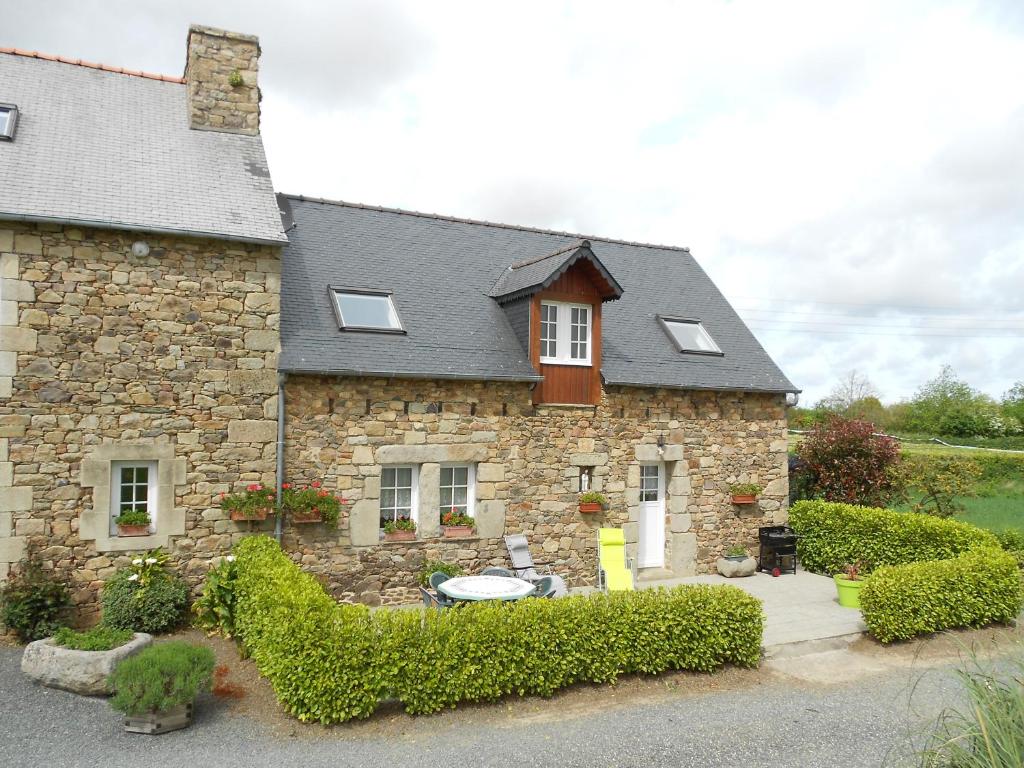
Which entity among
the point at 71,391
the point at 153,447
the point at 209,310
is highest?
the point at 209,310

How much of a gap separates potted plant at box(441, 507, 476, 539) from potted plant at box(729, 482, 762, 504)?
195 inches

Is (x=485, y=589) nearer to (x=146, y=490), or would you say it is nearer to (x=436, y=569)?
(x=436, y=569)

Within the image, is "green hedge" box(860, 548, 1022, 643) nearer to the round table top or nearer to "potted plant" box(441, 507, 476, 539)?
the round table top

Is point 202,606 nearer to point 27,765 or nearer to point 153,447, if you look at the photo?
point 153,447

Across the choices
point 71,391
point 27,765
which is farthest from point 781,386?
point 27,765

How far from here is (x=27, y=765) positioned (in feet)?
18.8

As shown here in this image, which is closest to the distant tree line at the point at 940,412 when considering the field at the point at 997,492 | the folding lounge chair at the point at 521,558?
the field at the point at 997,492

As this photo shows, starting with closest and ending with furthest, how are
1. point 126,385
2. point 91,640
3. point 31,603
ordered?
point 91,640 → point 31,603 → point 126,385

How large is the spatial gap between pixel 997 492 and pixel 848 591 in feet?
62.8

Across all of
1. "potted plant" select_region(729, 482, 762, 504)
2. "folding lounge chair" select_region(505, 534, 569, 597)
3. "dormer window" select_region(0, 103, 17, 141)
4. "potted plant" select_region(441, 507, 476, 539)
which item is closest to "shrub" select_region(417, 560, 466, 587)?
"potted plant" select_region(441, 507, 476, 539)

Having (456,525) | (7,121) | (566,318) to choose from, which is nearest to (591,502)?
(456,525)

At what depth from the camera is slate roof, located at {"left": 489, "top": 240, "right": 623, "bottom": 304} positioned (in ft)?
37.7

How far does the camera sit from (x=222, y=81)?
11461mm

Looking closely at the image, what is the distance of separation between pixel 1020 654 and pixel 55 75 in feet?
44.6
